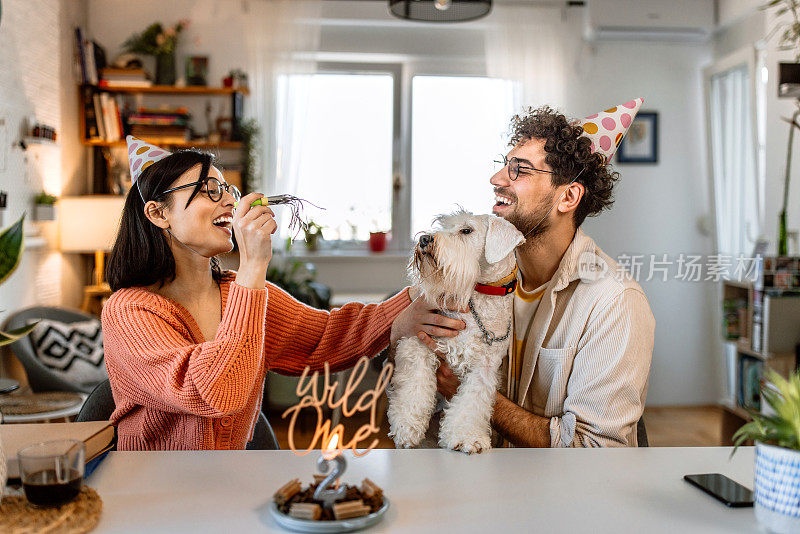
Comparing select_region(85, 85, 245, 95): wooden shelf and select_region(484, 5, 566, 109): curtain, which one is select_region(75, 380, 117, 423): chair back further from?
select_region(484, 5, 566, 109): curtain

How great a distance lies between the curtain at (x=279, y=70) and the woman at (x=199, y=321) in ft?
11.8

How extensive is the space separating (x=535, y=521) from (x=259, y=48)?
498cm

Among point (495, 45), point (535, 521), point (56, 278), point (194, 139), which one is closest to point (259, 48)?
point (194, 139)

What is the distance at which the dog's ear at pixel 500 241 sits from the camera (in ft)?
5.24

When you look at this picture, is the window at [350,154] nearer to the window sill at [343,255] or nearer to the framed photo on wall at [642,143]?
the window sill at [343,255]

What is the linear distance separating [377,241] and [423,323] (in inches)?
157

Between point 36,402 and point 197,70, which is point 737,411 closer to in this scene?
point 36,402

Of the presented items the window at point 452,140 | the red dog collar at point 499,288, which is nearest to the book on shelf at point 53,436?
the red dog collar at point 499,288

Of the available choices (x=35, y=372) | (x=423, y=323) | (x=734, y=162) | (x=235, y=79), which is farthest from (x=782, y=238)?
(x=35, y=372)

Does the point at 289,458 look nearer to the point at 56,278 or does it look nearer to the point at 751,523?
the point at 751,523

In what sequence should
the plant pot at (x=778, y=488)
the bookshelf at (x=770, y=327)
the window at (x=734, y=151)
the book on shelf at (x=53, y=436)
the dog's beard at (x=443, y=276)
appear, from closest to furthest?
the plant pot at (x=778, y=488)
the book on shelf at (x=53, y=436)
the dog's beard at (x=443, y=276)
the bookshelf at (x=770, y=327)
the window at (x=734, y=151)

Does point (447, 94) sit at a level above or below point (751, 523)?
above

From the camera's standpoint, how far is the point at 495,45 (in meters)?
5.51

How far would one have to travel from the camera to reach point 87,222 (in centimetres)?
441
